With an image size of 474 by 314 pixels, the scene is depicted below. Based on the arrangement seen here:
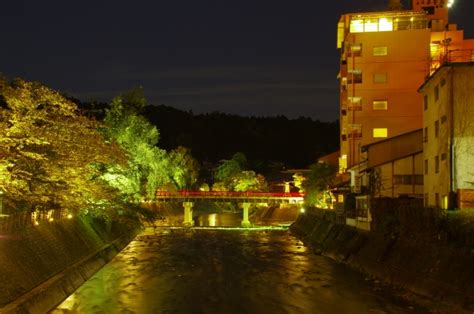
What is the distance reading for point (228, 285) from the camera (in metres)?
27.8

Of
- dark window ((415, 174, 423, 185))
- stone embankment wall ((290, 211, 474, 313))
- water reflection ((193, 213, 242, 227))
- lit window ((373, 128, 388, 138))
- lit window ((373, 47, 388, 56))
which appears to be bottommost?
water reflection ((193, 213, 242, 227))

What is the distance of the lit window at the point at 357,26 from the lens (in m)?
61.2

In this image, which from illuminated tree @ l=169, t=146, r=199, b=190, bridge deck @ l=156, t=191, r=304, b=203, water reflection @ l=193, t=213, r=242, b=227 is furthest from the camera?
water reflection @ l=193, t=213, r=242, b=227

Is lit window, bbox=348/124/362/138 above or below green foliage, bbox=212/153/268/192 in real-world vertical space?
above

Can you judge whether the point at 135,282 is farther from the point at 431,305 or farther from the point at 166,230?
the point at 166,230

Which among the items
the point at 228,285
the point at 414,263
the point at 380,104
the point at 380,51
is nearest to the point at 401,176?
the point at 414,263

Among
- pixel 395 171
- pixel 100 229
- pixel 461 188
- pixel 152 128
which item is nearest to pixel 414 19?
pixel 395 171

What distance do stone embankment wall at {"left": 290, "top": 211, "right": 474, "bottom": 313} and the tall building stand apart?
70.7 ft

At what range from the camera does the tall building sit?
192 ft

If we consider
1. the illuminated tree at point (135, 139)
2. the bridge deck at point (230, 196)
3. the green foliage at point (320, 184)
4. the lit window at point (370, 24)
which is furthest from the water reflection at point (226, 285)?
the bridge deck at point (230, 196)

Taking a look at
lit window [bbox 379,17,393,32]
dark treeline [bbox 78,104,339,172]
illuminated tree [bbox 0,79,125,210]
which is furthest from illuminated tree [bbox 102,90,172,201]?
dark treeline [bbox 78,104,339,172]

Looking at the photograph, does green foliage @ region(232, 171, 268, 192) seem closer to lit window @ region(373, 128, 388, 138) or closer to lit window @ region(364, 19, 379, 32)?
lit window @ region(373, 128, 388, 138)

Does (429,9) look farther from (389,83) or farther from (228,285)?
(228,285)

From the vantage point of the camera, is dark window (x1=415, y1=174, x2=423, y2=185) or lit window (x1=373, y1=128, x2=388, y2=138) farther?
lit window (x1=373, y1=128, x2=388, y2=138)
